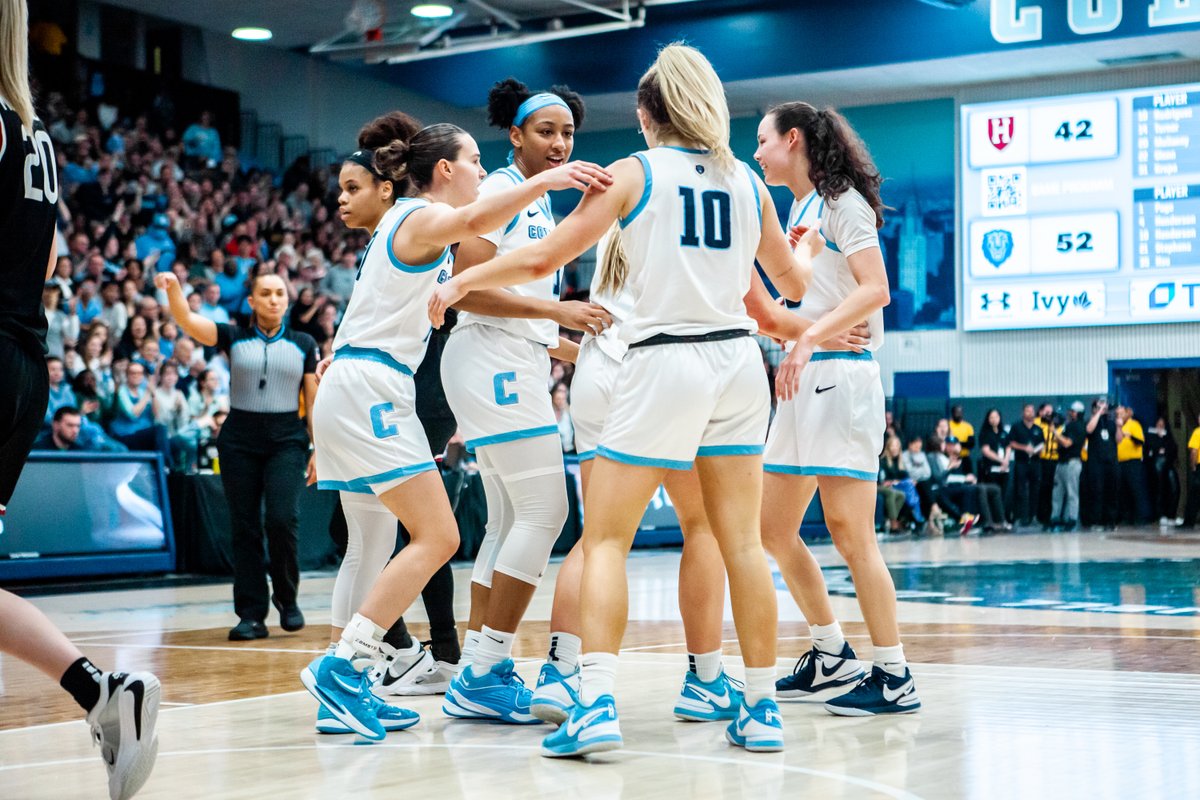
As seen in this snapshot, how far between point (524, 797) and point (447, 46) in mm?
17395

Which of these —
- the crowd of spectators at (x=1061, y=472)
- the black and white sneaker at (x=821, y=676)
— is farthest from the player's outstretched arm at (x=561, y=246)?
the crowd of spectators at (x=1061, y=472)

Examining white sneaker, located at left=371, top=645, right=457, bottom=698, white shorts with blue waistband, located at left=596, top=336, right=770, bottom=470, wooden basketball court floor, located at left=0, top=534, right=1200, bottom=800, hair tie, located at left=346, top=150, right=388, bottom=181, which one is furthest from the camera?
white sneaker, located at left=371, top=645, right=457, bottom=698

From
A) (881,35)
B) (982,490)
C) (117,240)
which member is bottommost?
(982,490)

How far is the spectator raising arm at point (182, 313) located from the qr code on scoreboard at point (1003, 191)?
15.3 m

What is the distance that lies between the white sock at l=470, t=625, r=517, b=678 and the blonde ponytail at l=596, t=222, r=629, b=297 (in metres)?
1.12

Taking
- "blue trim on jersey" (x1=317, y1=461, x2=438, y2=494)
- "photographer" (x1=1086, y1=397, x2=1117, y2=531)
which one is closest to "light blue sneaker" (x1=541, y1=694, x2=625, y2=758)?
"blue trim on jersey" (x1=317, y1=461, x2=438, y2=494)

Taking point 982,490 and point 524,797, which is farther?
point 982,490

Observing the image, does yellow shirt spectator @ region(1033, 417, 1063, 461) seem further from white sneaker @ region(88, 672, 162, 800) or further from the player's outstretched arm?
white sneaker @ region(88, 672, 162, 800)

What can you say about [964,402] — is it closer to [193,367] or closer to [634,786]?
[193,367]

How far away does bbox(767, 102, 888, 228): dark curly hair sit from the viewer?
4.66m

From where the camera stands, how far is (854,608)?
7.93m

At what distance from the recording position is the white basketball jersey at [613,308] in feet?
14.1

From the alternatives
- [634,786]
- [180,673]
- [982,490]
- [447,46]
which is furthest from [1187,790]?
[447,46]

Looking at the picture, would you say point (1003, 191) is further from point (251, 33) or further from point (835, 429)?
point (835, 429)
